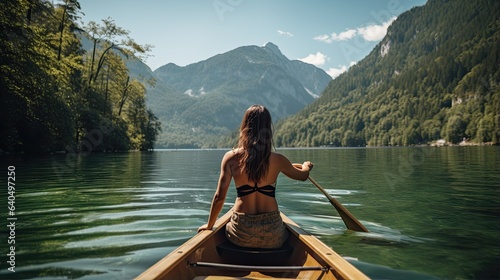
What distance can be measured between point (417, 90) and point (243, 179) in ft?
656

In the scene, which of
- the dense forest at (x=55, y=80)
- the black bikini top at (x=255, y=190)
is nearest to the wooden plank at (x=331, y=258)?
the black bikini top at (x=255, y=190)

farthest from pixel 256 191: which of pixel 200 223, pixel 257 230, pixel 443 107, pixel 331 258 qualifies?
pixel 443 107

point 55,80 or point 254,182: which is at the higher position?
point 55,80

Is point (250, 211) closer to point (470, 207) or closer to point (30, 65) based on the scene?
point (470, 207)

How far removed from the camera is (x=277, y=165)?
16.5ft

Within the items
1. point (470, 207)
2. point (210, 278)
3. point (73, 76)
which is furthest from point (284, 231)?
point (73, 76)

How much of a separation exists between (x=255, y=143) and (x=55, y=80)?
3078 cm

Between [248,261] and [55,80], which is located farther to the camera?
[55,80]

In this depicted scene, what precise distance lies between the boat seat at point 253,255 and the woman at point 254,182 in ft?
0.32

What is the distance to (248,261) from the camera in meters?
4.97

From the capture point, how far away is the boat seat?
4.96m

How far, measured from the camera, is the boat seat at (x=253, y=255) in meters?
4.96

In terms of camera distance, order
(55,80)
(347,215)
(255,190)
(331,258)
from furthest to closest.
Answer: (55,80) → (347,215) → (255,190) → (331,258)

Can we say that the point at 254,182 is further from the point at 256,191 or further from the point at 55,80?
the point at 55,80
